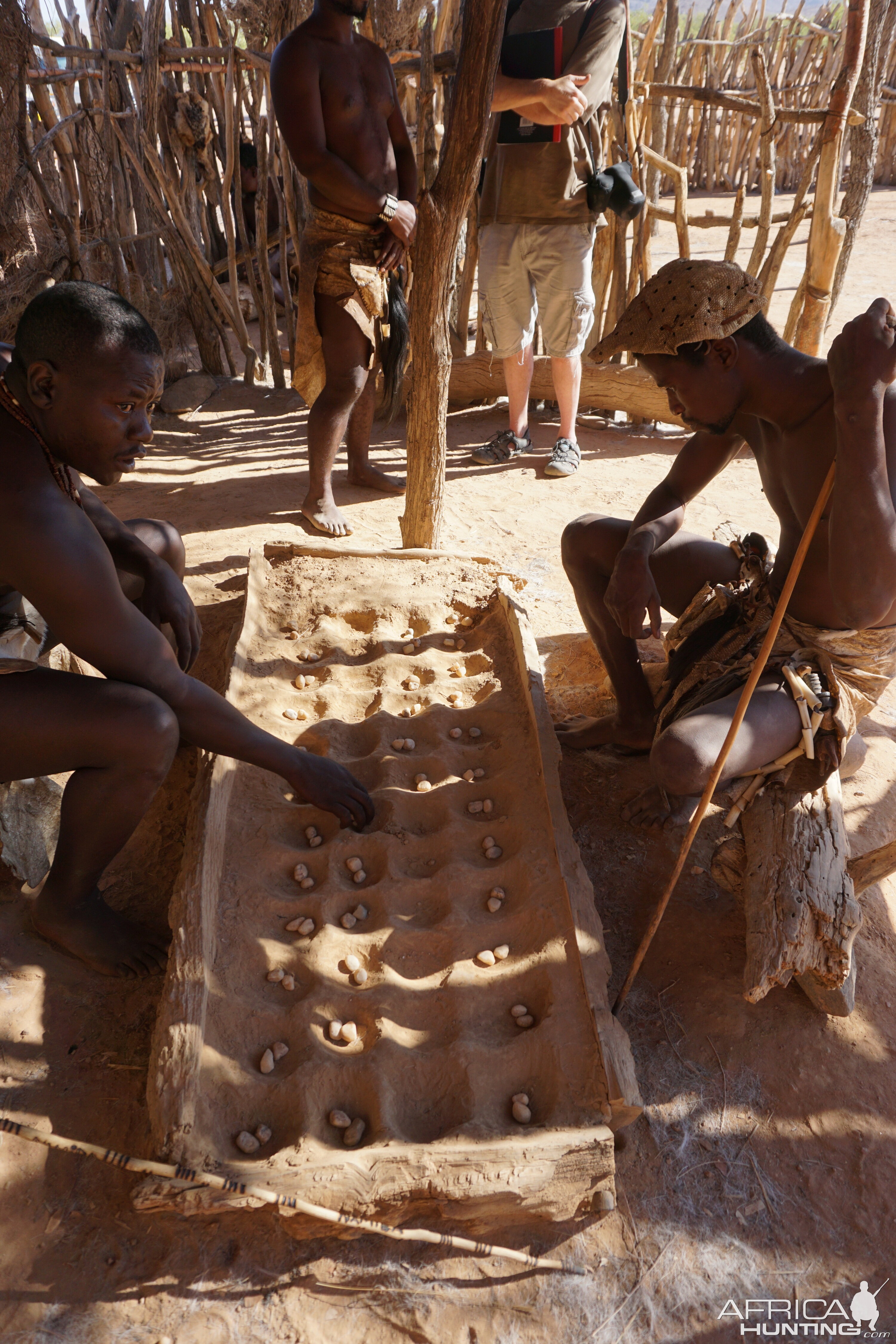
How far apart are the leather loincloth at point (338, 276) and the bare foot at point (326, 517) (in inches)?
21.9

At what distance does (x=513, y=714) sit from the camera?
2.37 metres

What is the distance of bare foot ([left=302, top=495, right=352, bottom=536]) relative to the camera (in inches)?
139

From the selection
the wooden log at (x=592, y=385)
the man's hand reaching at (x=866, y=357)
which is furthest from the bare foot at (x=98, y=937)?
the wooden log at (x=592, y=385)

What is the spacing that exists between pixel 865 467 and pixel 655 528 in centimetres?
70

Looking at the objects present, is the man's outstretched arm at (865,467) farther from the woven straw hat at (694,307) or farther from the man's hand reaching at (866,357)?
the woven straw hat at (694,307)

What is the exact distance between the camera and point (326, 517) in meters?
3.54

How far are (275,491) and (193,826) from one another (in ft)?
8.16

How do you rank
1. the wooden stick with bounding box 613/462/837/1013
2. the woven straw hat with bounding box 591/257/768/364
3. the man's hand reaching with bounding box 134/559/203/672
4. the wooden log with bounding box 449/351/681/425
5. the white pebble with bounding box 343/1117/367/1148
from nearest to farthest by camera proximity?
the white pebble with bounding box 343/1117/367/1148 → the wooden stick with bounding box 613/462/837/1013 → the woven straw hat with bounding box 591/257/768/364 → the man's hand reaching with bounding box 134/559/203/672 → the wooden log with bounding box 449/351/681/425

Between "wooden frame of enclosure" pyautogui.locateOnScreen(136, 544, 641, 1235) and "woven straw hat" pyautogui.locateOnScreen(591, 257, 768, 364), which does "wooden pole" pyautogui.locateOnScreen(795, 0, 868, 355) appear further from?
"wooden frame of enclosure" pyautogui.locateOnScreen(136, 544, 641, 1235)

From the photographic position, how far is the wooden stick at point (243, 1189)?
124cm

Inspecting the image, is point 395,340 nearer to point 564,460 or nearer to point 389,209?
point 389,209

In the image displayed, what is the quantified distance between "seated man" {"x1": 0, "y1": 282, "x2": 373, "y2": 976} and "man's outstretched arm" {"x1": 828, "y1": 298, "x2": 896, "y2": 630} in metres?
1.16

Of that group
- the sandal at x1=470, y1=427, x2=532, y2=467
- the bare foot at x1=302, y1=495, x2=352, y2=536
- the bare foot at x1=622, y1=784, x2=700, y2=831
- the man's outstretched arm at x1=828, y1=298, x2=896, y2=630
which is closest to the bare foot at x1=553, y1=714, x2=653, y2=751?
the bare foot at x1=622, y1=784, x2=700, y2=831

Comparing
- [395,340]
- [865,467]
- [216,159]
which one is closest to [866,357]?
[865,467]
